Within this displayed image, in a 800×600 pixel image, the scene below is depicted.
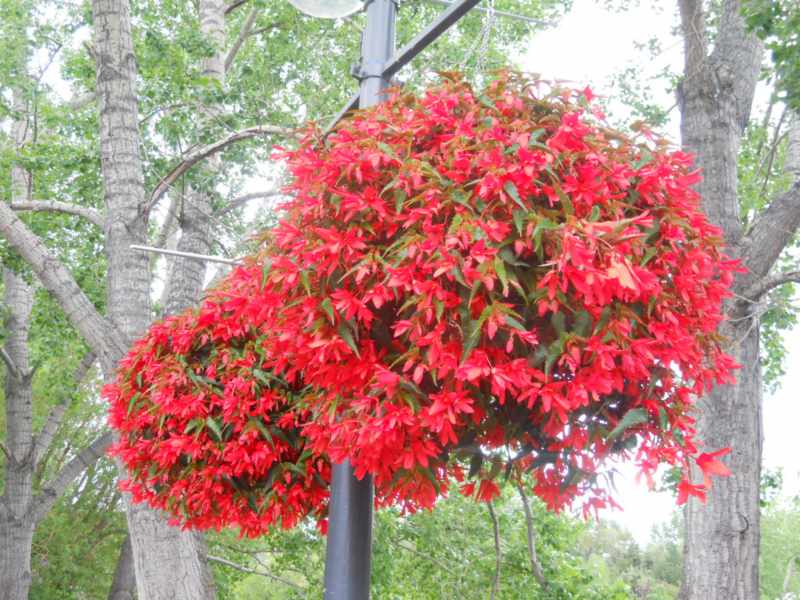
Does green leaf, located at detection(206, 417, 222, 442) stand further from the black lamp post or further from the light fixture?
the light fixture

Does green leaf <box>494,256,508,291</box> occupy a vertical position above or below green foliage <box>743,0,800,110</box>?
below

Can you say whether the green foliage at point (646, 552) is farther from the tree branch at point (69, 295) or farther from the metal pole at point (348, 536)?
the metal pole at point (348, 536)

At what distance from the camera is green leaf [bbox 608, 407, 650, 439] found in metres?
1.61

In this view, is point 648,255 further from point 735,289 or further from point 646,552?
point 646,552

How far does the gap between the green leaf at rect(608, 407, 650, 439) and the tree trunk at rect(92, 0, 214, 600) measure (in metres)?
3.11

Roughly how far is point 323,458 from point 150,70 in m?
4.94

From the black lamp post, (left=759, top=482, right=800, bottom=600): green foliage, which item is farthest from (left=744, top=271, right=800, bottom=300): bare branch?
(left=759, top=482, right=800, bottom=600): green foliage

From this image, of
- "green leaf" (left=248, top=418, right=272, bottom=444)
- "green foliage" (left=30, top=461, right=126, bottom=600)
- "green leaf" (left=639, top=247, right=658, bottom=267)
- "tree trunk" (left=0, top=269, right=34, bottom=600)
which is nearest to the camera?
"green leaf" (left=639, top=247, right=658, bottom=267)

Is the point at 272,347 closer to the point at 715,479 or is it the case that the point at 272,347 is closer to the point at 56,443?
the point at 715,479

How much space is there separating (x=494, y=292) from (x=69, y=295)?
370 centimetres

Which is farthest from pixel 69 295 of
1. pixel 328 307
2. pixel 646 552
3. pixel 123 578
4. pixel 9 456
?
pixel 646 552

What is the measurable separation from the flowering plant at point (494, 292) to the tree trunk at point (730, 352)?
8.24 feet

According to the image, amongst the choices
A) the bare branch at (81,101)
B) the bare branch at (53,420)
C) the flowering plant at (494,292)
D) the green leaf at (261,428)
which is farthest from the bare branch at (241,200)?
the flowering plant at (494,292)

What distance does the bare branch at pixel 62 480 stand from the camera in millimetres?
9477
